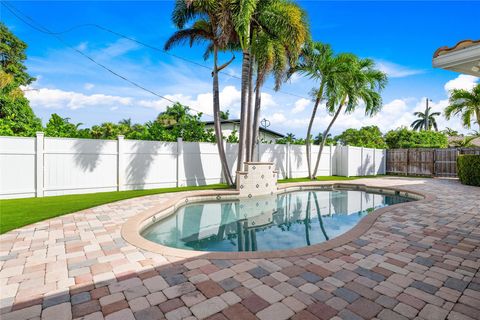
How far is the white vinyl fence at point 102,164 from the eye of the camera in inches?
304

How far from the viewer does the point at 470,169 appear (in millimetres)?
12609

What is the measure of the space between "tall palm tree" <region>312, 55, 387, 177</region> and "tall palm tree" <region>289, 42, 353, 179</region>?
0.17 feet

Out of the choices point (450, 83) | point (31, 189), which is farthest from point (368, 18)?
point (31, 189)

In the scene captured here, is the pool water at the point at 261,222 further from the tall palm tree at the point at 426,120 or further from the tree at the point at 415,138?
the tall palm tree at the point at 426,120

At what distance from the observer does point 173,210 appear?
24.6ft

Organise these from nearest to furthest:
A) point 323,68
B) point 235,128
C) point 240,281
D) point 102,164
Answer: point 240,281, point 102,164, point 323,68, point 235,128

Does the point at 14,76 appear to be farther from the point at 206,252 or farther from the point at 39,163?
the point at 206,252

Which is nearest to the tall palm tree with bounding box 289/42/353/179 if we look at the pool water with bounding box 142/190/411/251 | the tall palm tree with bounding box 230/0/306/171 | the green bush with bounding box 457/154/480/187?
the tall palm tree with bounding box 230/0/306/171

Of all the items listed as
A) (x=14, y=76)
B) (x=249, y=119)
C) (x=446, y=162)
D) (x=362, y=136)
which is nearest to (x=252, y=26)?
(x=249, y=119)

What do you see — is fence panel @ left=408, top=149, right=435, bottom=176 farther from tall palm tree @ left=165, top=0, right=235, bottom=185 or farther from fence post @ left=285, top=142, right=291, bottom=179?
tall palm tree @ left=165, top=0, right=235, bottom=185

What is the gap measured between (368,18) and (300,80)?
4.54 metres

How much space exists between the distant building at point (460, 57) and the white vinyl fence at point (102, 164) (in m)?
9.54

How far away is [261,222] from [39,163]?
718 centimetres

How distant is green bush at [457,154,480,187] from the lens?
12.3m
